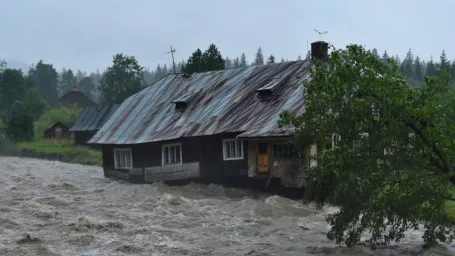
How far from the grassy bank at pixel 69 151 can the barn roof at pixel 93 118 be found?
2.75 metres

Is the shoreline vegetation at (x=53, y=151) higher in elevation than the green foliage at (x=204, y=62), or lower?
lower

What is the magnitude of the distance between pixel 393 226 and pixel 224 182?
13.3m

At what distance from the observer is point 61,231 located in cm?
1616

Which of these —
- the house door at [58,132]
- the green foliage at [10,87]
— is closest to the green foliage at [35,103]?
the green foliage at [10,87]

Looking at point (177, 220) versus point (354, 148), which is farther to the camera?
point (177, 220)

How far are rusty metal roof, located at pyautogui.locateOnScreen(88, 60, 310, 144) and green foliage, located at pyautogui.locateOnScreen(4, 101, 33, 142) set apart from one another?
29.9 m

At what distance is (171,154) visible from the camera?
2927 centimetres

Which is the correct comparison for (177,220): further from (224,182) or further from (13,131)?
(13,131)

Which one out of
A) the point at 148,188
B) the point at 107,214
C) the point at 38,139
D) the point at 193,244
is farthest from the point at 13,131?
the point at 193,244

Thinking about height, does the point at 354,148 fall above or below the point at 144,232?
above

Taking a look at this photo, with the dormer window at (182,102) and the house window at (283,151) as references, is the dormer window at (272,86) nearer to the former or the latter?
the house window at (283,151)

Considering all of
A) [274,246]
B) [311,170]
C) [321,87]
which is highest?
[321,87]

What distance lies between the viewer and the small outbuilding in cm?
7069

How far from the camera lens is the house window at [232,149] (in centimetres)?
2532
